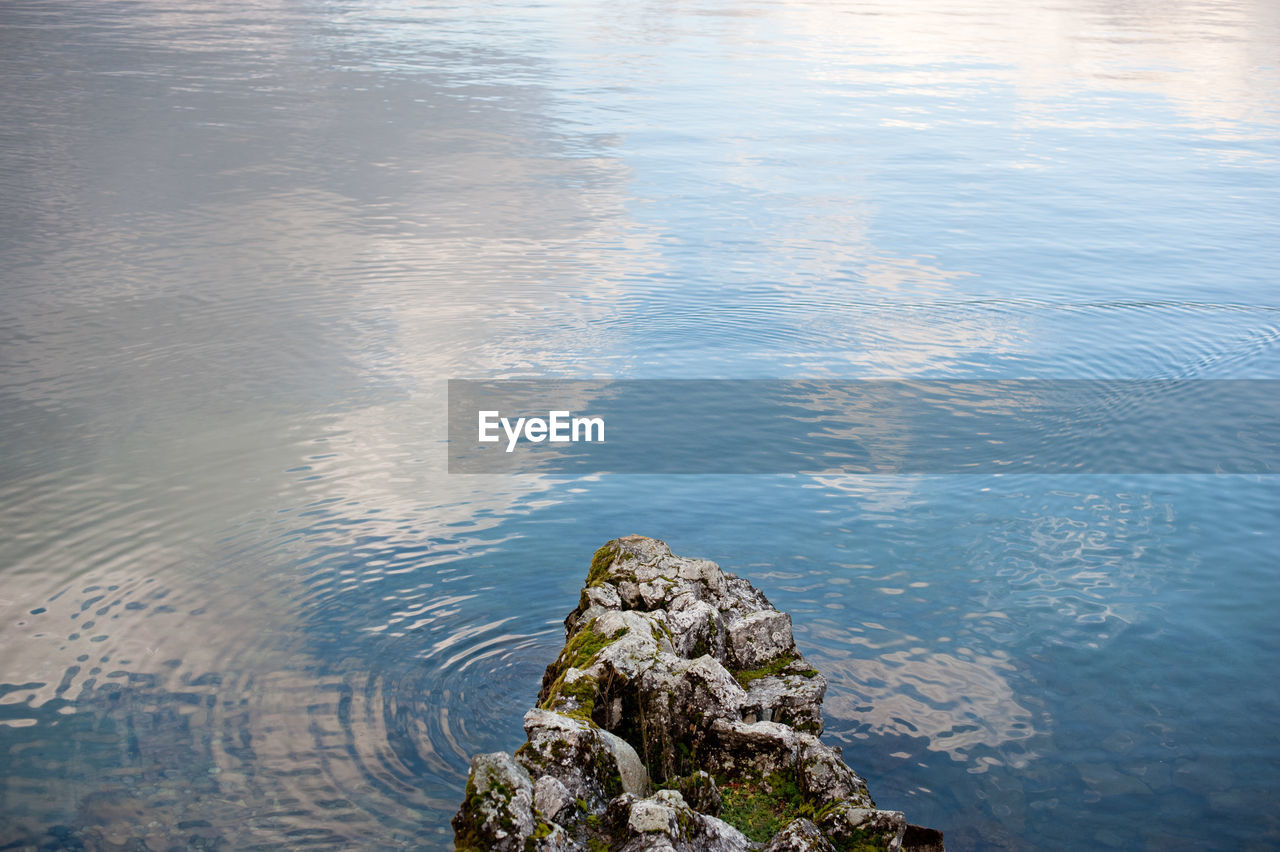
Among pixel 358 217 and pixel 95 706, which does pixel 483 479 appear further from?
pixel 358 217

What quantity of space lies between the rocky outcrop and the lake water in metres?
1.02

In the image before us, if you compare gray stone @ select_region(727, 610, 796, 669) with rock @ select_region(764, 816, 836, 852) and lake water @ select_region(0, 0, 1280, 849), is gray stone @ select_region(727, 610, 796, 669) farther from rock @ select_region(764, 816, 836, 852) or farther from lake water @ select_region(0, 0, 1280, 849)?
rock @ select_region(764, 816, 836, 852)

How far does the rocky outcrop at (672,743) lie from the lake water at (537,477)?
Answer: 102 cm

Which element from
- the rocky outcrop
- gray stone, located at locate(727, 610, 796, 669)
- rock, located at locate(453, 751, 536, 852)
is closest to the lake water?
gray stone, located at locate(727, 610, 796, 669)

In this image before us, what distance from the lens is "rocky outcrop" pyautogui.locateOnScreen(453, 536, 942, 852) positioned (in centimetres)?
823

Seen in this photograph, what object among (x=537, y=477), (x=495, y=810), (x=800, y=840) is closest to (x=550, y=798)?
(x=495, y=810)

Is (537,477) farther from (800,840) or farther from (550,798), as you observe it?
(800,840)

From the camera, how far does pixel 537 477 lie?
17.4m

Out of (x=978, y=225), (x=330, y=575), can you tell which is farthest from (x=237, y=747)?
(x=978, y=225)

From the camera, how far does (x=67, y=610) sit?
539 inches

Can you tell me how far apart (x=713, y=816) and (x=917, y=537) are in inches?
299

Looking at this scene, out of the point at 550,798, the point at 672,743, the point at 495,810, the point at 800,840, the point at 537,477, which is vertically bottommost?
the point at 537,477

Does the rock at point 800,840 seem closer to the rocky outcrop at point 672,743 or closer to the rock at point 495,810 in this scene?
the rocky outcrop at point 672,743

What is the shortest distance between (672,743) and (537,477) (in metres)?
7.64
